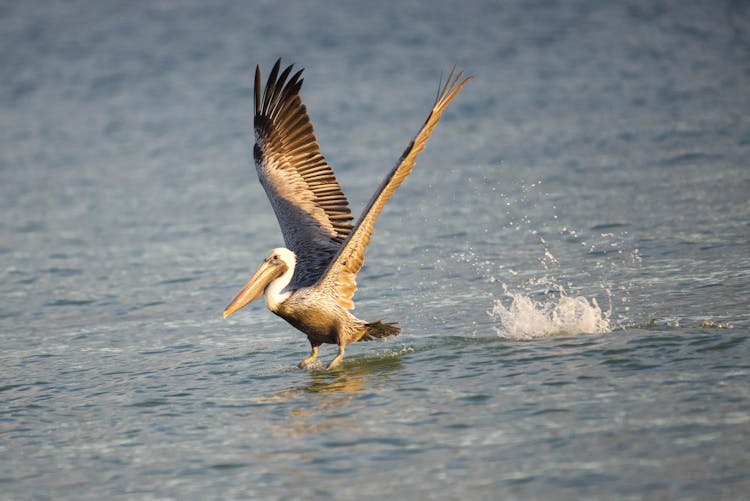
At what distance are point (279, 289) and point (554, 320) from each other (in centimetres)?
194

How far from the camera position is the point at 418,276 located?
9867 millimetres

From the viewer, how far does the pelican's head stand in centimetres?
772

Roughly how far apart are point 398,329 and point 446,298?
1412 mm

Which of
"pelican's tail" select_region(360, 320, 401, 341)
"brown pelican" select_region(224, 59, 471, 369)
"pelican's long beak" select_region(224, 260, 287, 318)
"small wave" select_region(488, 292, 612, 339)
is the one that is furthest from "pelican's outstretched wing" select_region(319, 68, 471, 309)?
"small wave" select_region(488, 292, 612, 339)

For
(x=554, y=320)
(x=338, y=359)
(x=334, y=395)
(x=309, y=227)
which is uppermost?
(x=309, y=227)

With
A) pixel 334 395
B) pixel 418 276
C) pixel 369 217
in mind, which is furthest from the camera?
pixel 418 276

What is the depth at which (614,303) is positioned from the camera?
27.2 ft

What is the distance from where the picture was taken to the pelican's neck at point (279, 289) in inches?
299

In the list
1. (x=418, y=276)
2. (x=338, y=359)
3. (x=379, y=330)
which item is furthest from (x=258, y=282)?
(x=418, y=276)

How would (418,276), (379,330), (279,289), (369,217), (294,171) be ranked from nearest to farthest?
(369,217) → (279,289) → (379,330) → (294,171) → (418,276)

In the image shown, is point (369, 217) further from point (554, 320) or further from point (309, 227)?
point (554, 320)

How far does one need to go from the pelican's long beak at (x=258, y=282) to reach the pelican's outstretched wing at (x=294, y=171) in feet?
1.90

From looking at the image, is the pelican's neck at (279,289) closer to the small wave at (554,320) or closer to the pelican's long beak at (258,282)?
the pelican's long beak at (258,282)

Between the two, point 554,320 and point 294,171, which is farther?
point 294,171
